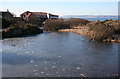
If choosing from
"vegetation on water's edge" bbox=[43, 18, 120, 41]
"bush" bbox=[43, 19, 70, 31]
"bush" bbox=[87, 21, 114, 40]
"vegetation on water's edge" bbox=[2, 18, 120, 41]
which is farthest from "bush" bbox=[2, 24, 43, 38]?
"bush" bbox=[87, 21, 114, 40]

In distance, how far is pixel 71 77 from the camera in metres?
8.33

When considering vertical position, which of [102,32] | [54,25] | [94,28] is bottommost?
[102,32]

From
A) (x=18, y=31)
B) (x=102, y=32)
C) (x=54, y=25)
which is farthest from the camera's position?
(x=54, y=25)

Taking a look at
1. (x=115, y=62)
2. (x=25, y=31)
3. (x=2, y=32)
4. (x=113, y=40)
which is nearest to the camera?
(x=115, y=62)

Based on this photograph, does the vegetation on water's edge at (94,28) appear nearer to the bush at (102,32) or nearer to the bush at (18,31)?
the bush at (102,32)

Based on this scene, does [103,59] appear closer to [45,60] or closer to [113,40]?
[45,60]

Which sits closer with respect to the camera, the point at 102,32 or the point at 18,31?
the point at 102,32

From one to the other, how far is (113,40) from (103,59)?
861cm

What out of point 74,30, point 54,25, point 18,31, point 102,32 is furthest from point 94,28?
point 54,25

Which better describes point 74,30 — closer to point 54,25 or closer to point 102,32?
point 54,25

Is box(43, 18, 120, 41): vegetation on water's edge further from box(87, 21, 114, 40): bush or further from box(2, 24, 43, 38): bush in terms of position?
box(2, 24, 43, 38): bush

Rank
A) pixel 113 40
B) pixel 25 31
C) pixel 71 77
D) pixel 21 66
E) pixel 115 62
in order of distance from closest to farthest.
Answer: pixel 71 77 < pixel 21 66 < pixel 115 62 < pixel 113 40 < pixel 25 31

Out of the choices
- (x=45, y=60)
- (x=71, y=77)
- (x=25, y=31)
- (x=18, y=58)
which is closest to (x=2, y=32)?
(x=25, y=31)

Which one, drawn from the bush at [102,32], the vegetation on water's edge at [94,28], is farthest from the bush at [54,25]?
the bush at [102,32]
